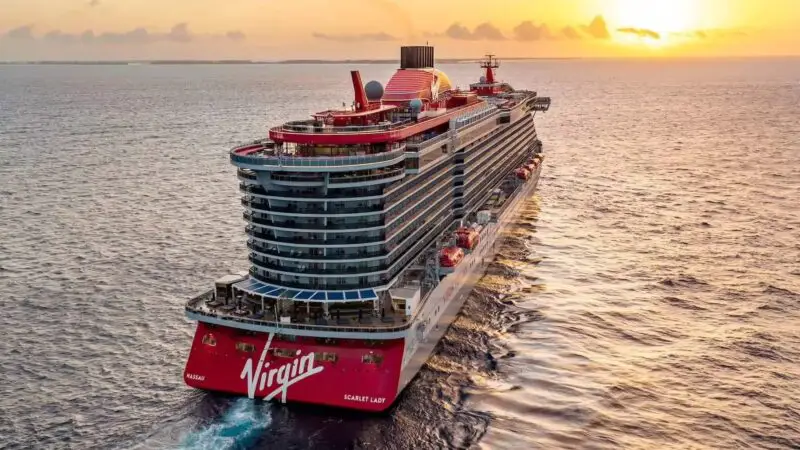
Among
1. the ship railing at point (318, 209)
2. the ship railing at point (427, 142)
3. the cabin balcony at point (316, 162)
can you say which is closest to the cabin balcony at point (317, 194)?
the ship railing at point (318, 209)

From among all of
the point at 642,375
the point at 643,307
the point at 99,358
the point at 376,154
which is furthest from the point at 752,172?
the point at 99,358

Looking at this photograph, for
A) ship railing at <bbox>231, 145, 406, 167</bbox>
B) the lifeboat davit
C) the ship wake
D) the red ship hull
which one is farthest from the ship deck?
the lifeboat davit

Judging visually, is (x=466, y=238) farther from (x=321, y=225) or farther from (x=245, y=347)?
(x=245, y=347)

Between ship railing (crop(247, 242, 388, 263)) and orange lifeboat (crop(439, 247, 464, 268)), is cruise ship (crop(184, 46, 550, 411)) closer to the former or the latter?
ship railing (crop(247, 242, 388, 263))

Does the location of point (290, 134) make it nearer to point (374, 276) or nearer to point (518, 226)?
point (374, 276)

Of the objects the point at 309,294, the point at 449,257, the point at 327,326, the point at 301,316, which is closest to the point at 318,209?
the point at 309,294
